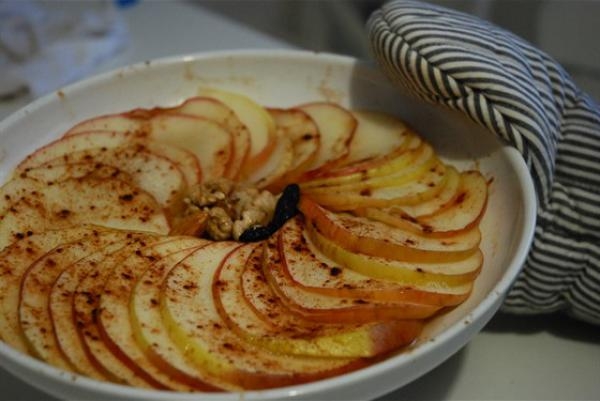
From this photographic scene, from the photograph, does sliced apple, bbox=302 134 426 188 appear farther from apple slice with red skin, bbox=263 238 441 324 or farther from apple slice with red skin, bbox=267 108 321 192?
apple slice with red skin, bbox=263 238 441 324

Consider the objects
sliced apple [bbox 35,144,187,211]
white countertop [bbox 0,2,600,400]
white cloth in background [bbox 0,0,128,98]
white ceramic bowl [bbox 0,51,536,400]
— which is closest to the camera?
white ceramic bowl [bbox 0,51,536,400]

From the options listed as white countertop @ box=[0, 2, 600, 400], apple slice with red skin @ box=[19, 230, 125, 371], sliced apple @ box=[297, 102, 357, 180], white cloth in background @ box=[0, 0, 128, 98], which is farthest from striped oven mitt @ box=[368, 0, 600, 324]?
white cloth in background @ box=[0, 0, 128, 98]

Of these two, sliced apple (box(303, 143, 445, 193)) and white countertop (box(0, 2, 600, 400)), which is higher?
sliced apple (box(303, 143, 445, 193))

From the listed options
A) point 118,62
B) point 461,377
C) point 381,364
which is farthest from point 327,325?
point 118,62

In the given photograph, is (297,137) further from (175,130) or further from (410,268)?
(410,268)

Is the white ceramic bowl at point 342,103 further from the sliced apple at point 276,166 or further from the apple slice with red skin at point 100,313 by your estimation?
the sliced apple at point 276,166

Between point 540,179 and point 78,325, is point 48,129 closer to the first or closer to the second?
point 78,325
